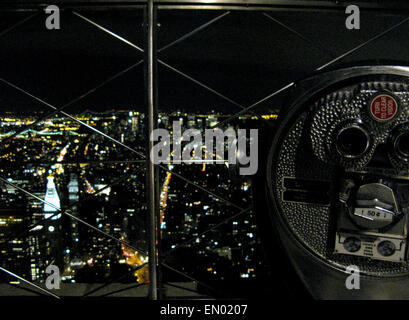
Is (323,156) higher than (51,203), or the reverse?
(323,156)

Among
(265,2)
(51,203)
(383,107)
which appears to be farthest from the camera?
(51,203)

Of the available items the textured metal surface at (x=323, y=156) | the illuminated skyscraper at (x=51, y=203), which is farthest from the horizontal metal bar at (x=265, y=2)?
the illuminated skyscraper at (x=51, y=203)

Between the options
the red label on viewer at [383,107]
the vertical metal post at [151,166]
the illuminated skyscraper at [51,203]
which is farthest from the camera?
the illuminated skyscraper at [51,203]

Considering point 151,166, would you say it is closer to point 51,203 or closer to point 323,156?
point 51,203

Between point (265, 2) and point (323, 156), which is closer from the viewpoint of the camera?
point (323, 156)

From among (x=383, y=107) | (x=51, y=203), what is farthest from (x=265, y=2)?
(x=51, y=203)

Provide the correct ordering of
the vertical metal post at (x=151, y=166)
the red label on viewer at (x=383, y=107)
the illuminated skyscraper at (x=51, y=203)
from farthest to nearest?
the illuminated skyscraper at (x=51, y=203) < the vertical metal post at (x=151, y=166) < the red label on viewer at (x=383, y=107)

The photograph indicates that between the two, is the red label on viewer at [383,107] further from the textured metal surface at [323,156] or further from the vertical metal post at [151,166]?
the vertical metal post at [151,166]
